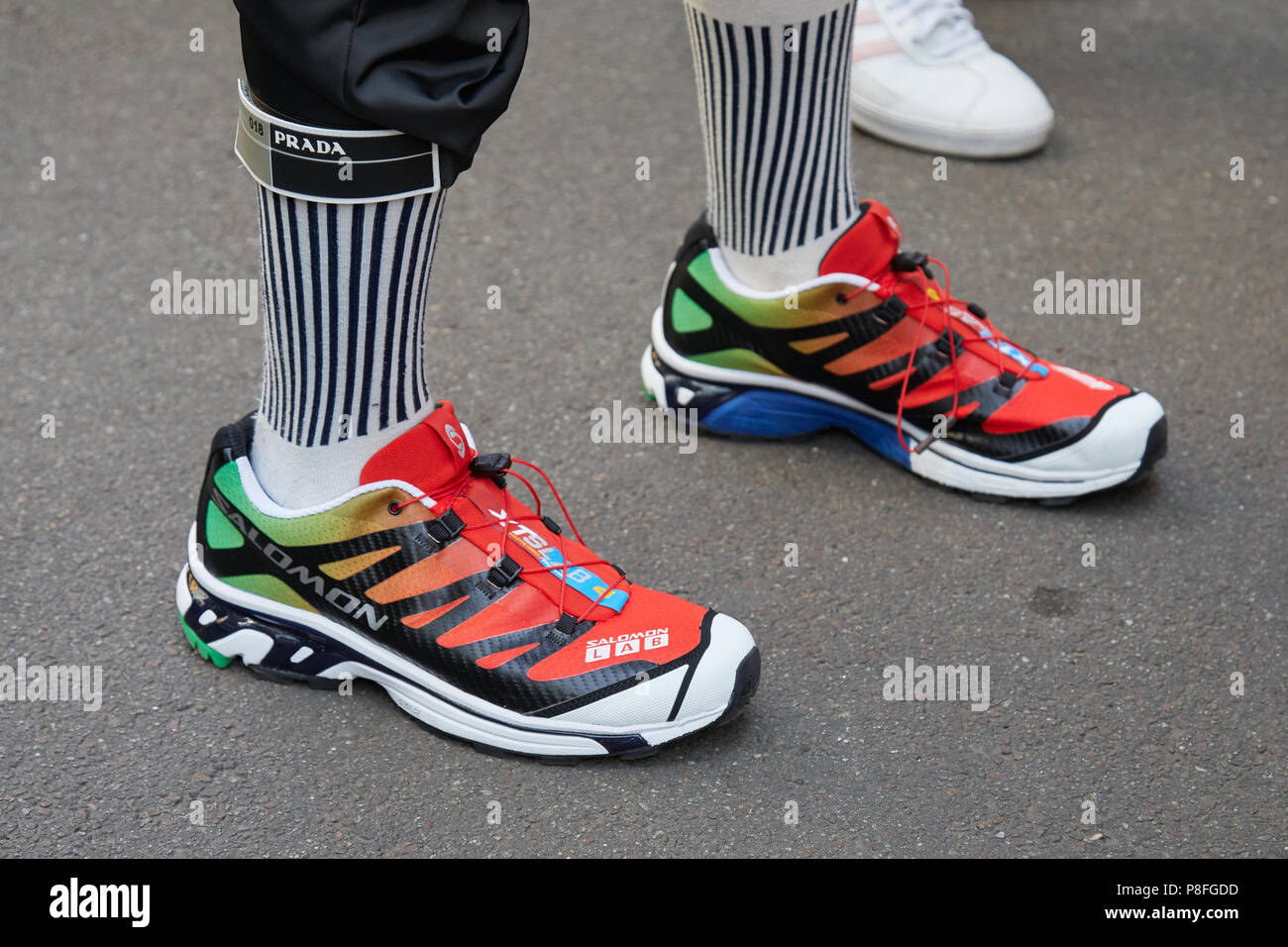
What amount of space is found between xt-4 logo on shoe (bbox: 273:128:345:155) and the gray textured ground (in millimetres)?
495

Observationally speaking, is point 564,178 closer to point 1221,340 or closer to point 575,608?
point 1221,340

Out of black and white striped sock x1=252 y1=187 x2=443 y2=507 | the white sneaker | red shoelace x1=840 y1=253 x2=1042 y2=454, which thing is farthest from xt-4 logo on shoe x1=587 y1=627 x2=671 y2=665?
the white sneaker

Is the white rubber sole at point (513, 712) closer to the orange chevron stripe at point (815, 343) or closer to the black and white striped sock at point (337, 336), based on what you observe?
the black and white striped sock at point (337, 336)

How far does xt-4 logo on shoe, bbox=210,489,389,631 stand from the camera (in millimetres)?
1170

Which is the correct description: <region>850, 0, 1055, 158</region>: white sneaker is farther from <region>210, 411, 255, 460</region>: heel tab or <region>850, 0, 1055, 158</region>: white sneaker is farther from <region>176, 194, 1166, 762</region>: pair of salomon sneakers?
<region>210, 411, 255, 460</region>: heel tab


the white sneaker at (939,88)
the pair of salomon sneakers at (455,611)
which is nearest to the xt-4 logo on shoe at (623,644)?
the pair of salomon sneakers at (455,611)

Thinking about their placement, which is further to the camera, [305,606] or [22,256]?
[22,256]

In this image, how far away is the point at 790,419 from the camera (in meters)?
1.56

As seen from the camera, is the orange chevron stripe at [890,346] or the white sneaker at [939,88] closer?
the orange chevron stripe at [890,346]

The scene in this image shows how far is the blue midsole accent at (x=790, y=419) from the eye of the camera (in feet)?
5.03

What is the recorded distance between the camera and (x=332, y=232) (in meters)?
1.04

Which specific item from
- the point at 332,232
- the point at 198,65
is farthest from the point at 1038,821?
the point at 198,65

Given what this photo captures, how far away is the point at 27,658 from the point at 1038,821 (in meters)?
0.91

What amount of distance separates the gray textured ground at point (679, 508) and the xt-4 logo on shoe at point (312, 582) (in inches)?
3.7
